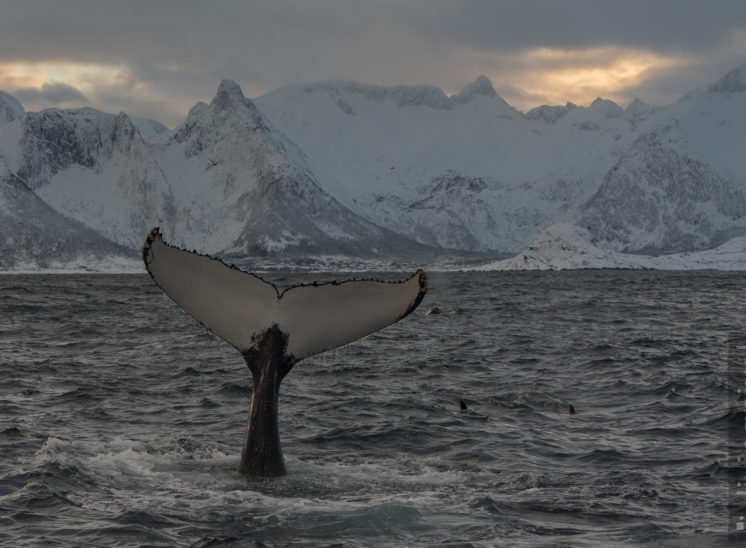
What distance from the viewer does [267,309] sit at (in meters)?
9.27

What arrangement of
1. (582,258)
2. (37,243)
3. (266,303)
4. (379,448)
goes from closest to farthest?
(266,303)
(379,448)
(582,258)
(37,243)

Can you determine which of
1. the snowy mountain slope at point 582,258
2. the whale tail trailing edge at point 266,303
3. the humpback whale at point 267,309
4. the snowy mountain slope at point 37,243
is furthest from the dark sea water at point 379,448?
the snowy mountain slope at point 37,243

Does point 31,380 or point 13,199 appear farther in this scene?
point 13,199

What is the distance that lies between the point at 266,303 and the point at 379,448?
14.6 ft

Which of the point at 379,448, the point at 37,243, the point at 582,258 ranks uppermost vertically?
the point at 582,258

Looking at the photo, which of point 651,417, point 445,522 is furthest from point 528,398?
point 445,522

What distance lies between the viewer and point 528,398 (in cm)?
1694

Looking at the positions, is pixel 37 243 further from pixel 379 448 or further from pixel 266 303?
pixel 266 303

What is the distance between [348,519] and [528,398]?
8.23 metres

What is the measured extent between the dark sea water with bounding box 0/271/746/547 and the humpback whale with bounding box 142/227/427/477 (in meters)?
1.40

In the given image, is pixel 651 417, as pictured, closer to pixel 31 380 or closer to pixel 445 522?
pixel 445 522

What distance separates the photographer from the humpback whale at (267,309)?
8.84 meters

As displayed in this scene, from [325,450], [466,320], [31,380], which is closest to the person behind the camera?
[325,450]

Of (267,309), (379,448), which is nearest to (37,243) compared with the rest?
(379,448)
